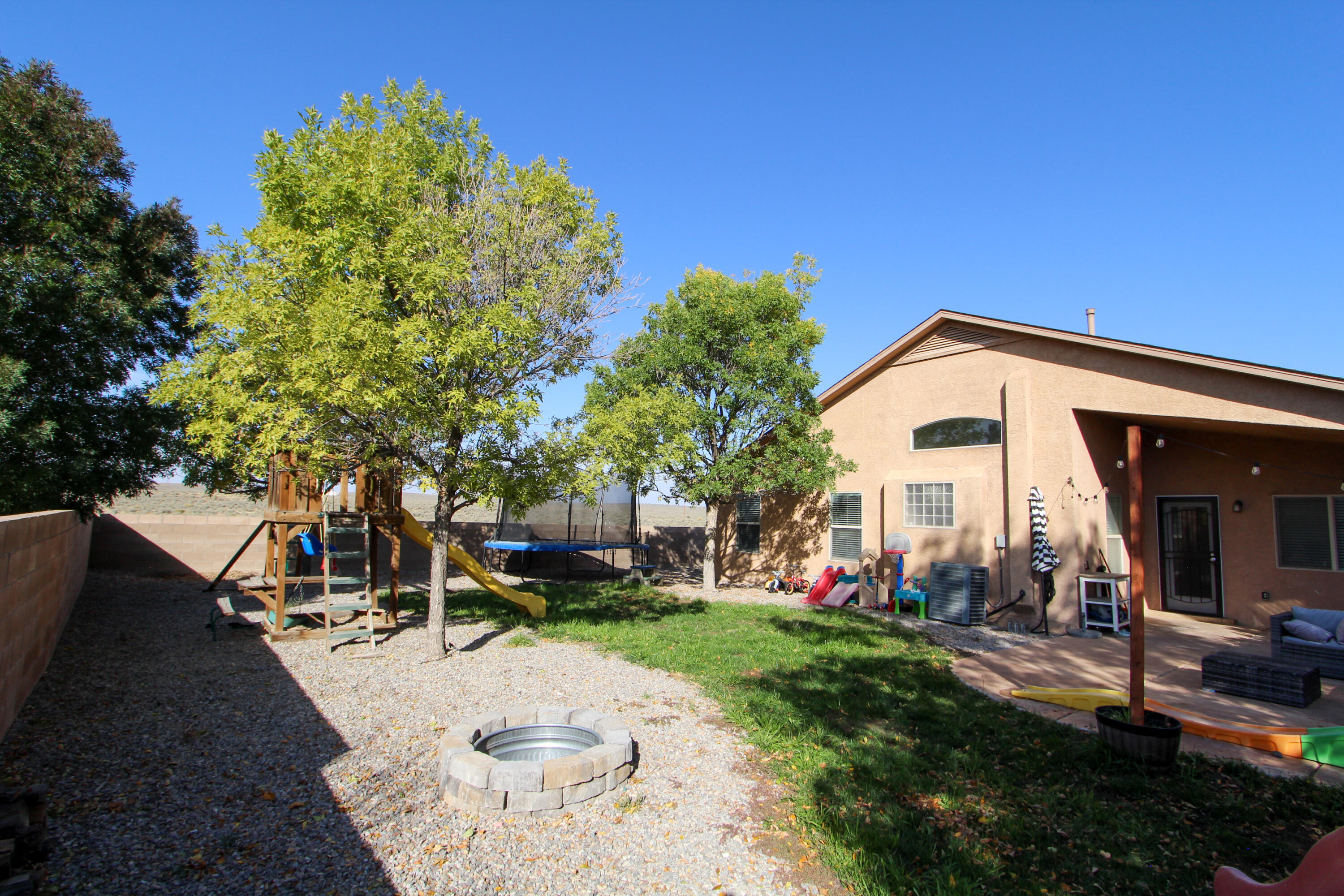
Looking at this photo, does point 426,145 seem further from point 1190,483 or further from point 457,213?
Result: point 1190,483

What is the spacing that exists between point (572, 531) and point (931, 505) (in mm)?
10301

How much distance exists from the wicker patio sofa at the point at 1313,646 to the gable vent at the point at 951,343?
19.9ft

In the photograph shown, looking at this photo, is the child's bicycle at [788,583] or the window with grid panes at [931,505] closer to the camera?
the window with grid panes at [931,505]

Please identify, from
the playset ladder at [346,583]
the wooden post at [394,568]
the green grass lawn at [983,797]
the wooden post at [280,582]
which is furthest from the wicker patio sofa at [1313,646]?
the wooden post at [280,582]

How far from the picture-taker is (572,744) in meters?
4.98

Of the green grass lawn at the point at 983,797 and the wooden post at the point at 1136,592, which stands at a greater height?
the wooden post at the point at 1136,592

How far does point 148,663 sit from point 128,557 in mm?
9754

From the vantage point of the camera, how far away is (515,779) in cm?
402

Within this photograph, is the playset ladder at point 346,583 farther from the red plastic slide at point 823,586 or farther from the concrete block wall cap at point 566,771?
the red plastic slide at point 823,586

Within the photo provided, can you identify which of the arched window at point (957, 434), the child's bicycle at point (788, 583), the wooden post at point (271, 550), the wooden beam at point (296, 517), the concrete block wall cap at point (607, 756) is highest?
the arched window at point (957, 434)

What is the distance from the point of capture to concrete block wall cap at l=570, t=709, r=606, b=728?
5.09 metres

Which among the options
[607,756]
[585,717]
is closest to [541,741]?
[585,717]

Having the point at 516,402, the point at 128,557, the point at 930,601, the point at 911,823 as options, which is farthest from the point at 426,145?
the point at 128,557

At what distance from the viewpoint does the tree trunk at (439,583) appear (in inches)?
311
